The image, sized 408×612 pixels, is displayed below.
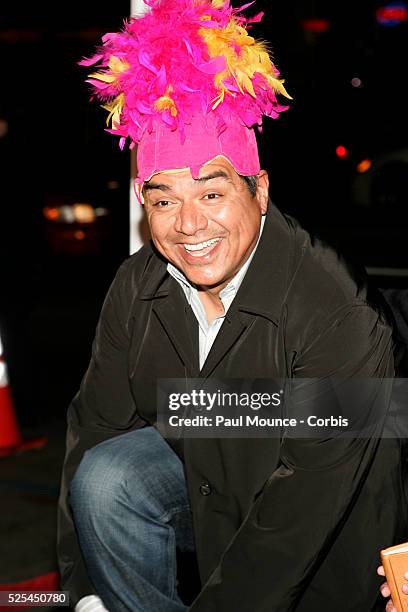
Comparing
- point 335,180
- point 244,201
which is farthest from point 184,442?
point 335,180

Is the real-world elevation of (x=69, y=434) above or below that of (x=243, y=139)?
below

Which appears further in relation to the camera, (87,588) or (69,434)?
(69,434)

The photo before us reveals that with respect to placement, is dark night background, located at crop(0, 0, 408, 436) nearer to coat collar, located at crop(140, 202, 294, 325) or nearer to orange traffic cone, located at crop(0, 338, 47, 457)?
orange traffic cone, located at crop(0, 338, 47, 457)

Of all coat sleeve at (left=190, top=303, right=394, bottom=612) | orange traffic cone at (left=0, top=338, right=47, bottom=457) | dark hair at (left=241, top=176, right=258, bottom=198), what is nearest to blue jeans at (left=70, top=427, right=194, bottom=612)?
coat sleeve at (left=190, top=303, right=394, bottom=612)

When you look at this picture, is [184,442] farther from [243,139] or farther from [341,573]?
[243,139]

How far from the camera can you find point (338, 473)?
84.9 inches

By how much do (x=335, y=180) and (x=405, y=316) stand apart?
10.3 m

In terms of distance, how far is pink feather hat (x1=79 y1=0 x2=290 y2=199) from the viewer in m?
2.16

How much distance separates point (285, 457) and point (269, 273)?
1.40ft

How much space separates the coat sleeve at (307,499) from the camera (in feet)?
7.07

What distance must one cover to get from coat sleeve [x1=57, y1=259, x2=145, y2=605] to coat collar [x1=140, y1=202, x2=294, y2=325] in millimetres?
371

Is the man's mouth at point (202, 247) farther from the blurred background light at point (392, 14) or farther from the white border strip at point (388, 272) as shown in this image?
the blurred background light at point (392, 14)

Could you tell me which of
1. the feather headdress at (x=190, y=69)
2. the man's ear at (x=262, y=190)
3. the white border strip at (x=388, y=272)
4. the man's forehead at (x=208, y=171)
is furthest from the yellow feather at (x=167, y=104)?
the white border strip at (x=388, y=272)

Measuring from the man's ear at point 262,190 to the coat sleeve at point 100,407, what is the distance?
436 mm
